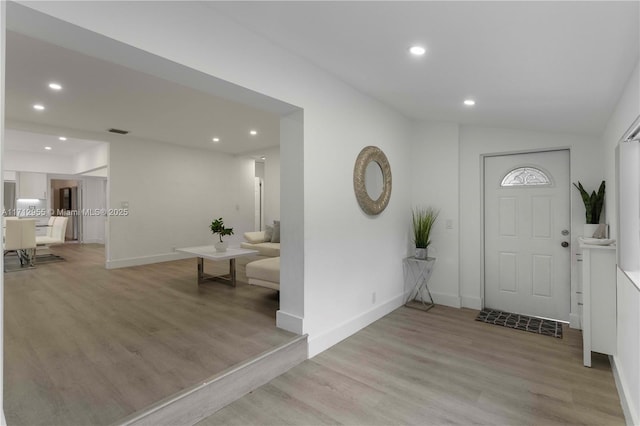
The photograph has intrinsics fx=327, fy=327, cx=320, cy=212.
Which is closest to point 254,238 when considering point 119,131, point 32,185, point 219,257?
point 219,257

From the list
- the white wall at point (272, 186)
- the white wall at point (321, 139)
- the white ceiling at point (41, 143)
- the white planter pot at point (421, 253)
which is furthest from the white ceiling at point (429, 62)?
the white wall at point (272, 186)

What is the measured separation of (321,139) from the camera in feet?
9.89

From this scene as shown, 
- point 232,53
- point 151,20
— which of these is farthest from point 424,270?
point 151,20

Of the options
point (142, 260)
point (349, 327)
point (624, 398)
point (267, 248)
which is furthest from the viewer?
point (142, 260)

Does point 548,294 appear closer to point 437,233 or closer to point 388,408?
point 437,233

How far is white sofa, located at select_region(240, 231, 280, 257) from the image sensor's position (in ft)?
18.8

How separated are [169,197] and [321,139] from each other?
4.83 meters

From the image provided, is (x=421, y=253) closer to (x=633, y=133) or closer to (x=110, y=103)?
(x=633, y=133)

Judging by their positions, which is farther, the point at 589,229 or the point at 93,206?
the point at 93,206

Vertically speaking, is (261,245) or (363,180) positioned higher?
(363,180)

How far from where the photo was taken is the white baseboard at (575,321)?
3.61 m

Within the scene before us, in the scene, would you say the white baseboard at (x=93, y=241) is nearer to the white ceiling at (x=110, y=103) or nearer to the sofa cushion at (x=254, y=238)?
the white ceiling at (x=110, y=103)

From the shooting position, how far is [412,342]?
10.7 feet

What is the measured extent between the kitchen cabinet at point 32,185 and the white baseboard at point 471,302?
10.6 meters
